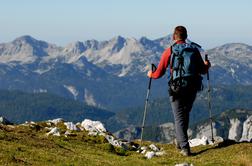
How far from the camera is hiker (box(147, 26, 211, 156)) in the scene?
23125mm

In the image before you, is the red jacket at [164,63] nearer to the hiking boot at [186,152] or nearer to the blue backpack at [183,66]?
the blue backpack at [183,66]

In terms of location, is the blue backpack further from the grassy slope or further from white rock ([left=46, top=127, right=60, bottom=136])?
white rock ([left=46, top=127, right=60, bottom=136])

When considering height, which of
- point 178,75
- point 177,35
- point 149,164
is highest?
point 177,35

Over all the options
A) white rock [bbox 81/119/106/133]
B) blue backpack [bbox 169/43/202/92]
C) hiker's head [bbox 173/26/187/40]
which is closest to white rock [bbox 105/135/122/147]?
white rock [bbox 81/119/106/133]

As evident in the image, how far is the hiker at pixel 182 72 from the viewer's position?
2312 centimetres

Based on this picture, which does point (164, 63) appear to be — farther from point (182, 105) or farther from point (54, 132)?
point (54, 132)

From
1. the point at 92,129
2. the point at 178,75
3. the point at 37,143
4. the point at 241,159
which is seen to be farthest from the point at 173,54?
the point at 92,129

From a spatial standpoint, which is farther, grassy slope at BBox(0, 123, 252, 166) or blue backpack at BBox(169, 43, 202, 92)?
blue backpack at BBox(169, 43, 202, 92)

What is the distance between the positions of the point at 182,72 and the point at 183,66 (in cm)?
27

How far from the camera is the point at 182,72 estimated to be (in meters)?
23.1

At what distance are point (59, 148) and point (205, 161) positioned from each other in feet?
28.0

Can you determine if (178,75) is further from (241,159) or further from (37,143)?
(37,143)

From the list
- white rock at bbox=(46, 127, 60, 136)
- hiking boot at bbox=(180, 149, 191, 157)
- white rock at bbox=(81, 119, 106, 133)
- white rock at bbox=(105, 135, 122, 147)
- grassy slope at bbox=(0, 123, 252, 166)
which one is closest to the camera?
grassy slope at bbox=(0, 123, 252, 166)

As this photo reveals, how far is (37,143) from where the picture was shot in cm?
2775
